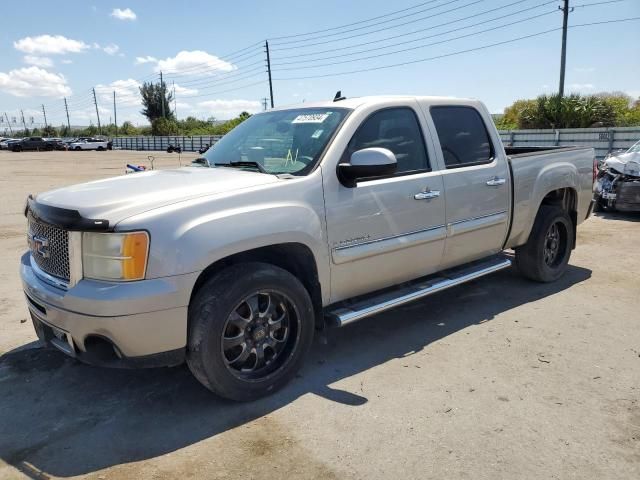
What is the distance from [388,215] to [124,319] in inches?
77.0

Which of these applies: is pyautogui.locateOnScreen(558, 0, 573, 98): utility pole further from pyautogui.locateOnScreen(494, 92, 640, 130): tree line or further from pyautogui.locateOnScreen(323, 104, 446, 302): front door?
pyautogui.locateOnScreen(323, 104, 446, 302): front door

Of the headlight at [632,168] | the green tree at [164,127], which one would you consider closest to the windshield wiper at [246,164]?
the headlight at [632,168]

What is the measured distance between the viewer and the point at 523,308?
4984 mm

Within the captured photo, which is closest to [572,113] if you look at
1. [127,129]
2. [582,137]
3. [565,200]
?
[582,137]

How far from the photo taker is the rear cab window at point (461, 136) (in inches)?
178

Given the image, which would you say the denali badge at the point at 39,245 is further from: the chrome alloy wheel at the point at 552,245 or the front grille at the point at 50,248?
the chrome alloy wheel at the point at 552,245

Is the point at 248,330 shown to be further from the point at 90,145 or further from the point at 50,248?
the point at 90,145

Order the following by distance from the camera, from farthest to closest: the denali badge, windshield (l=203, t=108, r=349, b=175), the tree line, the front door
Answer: the tree line
windshield (l=203, t=108, r=349, b=175)
the front door
the denali badge

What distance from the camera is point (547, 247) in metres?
5.73

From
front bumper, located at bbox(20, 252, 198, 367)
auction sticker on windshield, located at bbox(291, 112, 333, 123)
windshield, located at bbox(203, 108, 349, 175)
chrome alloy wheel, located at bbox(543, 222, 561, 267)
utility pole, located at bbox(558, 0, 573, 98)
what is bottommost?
chrome alloy wheel, located at bbox(543, 222, 561, 267)

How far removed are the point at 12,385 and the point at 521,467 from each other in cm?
325

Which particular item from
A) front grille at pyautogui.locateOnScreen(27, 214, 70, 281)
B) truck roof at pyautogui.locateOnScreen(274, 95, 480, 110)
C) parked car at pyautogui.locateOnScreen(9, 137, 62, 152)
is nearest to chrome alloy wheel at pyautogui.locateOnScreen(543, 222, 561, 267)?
truck roof at pyautogui.locateOnScreen(274, 95, 480, 110)

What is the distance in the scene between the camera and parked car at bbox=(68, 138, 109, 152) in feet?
186

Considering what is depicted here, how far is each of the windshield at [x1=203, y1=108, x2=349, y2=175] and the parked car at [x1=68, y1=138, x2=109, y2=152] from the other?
5813 cm
